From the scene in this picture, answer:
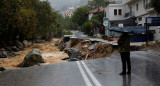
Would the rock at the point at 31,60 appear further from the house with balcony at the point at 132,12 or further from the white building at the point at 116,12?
the white building at the point at 116,12

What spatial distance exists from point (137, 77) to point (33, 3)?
42750 millimetres

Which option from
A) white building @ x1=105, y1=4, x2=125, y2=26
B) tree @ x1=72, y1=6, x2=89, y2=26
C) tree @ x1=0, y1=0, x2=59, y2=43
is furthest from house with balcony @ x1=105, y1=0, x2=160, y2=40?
tree @ x1=72, y1=6, x2=89, y2=26

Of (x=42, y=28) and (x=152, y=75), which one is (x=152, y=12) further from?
(x=152, y=75)

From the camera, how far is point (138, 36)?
24.5 m

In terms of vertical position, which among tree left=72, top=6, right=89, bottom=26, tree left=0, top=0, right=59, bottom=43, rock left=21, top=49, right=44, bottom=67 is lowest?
rock left=21, top=49, right=44, bottom=67

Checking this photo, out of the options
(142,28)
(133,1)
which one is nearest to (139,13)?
(133,1)

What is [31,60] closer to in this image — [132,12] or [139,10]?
[139,10]

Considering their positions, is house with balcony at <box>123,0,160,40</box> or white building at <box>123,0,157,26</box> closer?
house with balcony at <box>123,0,160,40</box>

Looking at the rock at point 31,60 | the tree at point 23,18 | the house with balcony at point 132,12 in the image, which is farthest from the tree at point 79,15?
the rock at point 31,60

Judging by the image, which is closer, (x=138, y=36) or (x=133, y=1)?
(x=138, y=36)

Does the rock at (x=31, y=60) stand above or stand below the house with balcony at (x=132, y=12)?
below

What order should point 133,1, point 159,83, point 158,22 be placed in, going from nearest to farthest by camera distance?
point 159,83 < point 158,22 < point 133,1

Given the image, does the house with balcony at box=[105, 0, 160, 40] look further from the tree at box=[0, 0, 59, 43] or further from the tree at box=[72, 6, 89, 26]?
the tree at box=[72, 6, 89, 26]

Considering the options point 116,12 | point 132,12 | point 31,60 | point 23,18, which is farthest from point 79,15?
point 31,60
